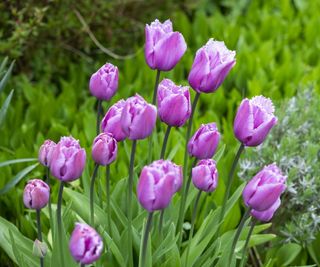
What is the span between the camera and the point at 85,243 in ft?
4.72

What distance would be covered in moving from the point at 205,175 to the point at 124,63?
2.18 metres

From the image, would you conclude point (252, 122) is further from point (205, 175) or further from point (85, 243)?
point (85, 243)

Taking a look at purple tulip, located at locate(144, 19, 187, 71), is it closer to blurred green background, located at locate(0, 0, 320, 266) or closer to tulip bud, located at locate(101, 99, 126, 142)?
tulip bud, located at locate(101, 99, 126, 142)

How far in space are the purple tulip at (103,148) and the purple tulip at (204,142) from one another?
0.21 meters

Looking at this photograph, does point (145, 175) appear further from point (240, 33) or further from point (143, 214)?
point (240, 33)

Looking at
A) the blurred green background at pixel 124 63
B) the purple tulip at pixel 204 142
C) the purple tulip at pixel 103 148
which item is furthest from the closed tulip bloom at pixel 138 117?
the blurred green background at pixel 124 63

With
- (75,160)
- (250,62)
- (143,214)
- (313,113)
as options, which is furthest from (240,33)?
(75,160)

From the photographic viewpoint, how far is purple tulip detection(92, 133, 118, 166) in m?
1.69

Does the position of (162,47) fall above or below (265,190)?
above

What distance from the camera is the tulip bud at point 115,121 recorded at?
5.74 feet

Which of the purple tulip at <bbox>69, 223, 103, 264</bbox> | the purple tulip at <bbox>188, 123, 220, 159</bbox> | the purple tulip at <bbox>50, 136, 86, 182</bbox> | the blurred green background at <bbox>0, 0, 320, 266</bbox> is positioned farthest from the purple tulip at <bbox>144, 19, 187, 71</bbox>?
the blurred green background at <bbox>0, 0, 320, 266</bbox>

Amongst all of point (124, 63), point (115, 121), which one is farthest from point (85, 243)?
point (124, 63)

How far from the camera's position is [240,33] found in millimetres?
4121

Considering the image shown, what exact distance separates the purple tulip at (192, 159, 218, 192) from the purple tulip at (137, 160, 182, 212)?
29 centimetres
